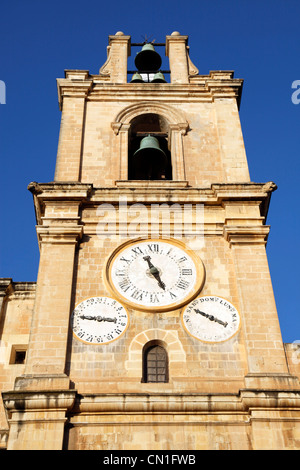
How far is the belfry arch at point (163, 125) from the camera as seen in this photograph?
697 inches

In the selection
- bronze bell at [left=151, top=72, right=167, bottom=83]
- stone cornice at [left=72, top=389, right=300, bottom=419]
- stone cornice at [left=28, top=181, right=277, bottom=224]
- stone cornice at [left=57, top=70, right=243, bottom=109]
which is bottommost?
stone cornice at [left=72, top=389, right=300, bottom=419]

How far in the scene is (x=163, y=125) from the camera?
19.5 m

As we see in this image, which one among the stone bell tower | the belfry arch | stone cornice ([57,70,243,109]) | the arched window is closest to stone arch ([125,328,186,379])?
the stone bell tower

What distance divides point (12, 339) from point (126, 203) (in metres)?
4.22

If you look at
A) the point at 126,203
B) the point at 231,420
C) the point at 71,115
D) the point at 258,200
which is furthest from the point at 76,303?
the point at 71,115

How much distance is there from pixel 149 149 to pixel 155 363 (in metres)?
6.81

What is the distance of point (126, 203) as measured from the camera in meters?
16.2

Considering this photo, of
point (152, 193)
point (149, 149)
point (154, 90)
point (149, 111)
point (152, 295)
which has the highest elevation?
point (154, 90)

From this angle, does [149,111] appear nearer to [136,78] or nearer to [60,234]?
[136,78]

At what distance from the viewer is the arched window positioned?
43.5 ft

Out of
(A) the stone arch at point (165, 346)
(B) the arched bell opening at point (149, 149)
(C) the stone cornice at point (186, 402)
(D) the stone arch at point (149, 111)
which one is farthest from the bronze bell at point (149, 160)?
(C) the stone cornice at point (186, 402)

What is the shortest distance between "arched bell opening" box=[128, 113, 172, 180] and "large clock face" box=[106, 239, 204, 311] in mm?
3615

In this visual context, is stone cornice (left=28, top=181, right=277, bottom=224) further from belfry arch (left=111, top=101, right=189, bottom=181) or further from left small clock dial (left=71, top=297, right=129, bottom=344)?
left small clock dial (left=71, top=297, right=129, bottom=344)

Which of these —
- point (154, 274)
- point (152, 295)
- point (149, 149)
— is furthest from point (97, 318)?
point (149, 149)
